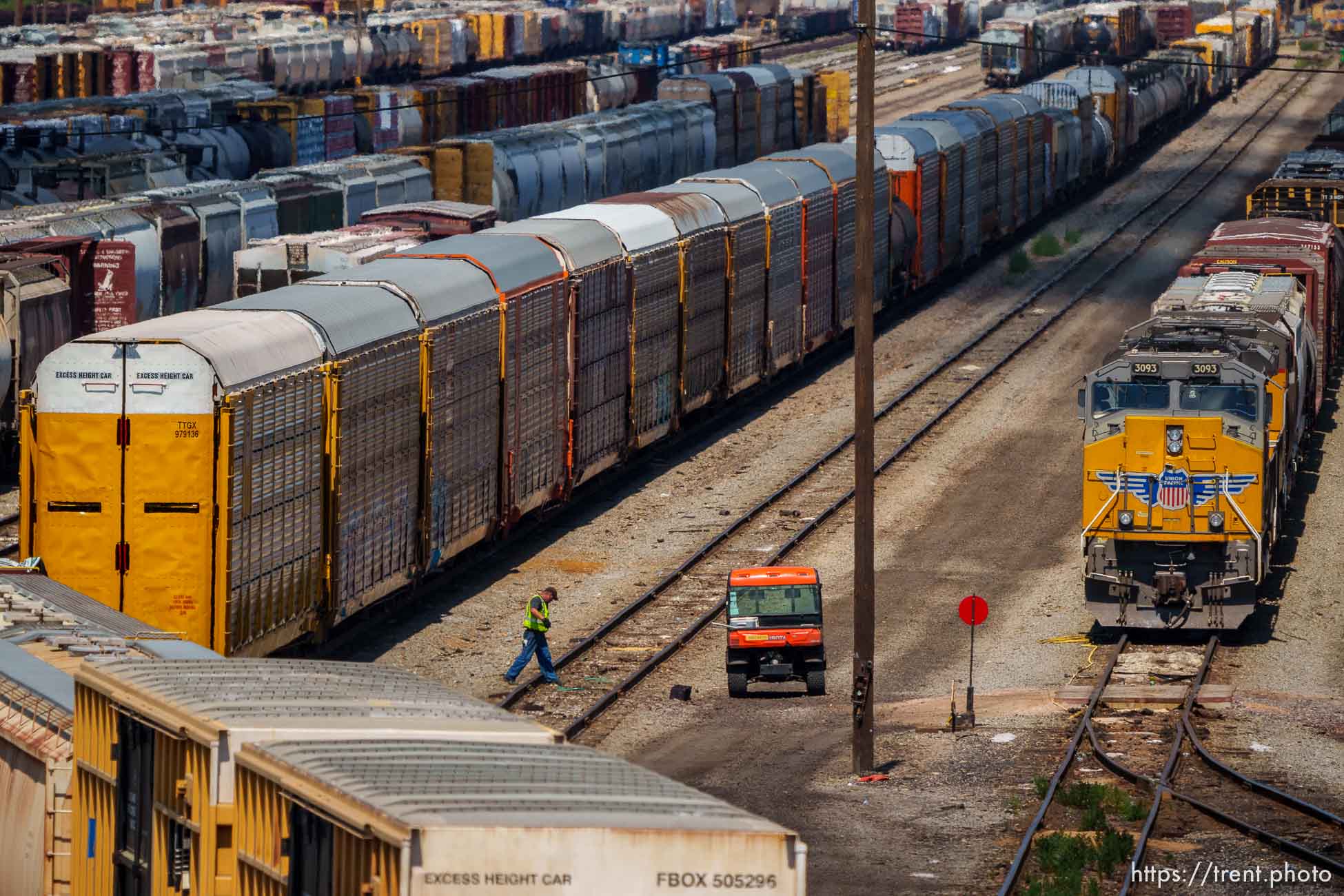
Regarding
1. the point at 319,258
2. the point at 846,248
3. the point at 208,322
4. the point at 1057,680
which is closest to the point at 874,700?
the point at 1057,680

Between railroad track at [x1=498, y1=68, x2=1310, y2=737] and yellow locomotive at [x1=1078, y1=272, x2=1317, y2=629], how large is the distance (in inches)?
203

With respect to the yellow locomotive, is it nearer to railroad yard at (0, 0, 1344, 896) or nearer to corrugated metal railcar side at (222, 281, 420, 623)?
railroad yard at (0, 0, 1344, 896)

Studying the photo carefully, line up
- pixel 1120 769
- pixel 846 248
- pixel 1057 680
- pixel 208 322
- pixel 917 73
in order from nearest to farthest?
pixel 1120 769 < pixel 208 322 < pixel 1057 680 < pixel 846 248 < pixel 917 73

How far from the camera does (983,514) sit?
106 feet

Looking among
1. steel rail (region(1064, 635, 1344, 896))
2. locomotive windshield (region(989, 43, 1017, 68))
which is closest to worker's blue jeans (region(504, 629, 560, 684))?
steel rail (region(1064, 635, 1344, 896))

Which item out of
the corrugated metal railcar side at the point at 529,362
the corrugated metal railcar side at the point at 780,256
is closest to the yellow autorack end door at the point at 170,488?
the corrugated metal railcar side at the point at 529,362

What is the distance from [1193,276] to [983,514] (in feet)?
16.7

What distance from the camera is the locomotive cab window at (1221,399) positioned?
24844mm

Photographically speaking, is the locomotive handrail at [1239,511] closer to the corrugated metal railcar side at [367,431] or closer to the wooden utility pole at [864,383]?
the wooden utility pole at [864,383]

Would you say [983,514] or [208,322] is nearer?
[208,322]

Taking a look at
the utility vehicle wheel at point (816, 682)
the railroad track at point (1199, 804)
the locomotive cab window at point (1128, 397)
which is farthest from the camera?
the locomotive cab window at point (1128, 397)

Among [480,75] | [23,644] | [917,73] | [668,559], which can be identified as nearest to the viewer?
[23,644]

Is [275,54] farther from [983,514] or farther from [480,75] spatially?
[983,514]

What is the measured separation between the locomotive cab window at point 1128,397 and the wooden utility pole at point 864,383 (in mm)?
4998
